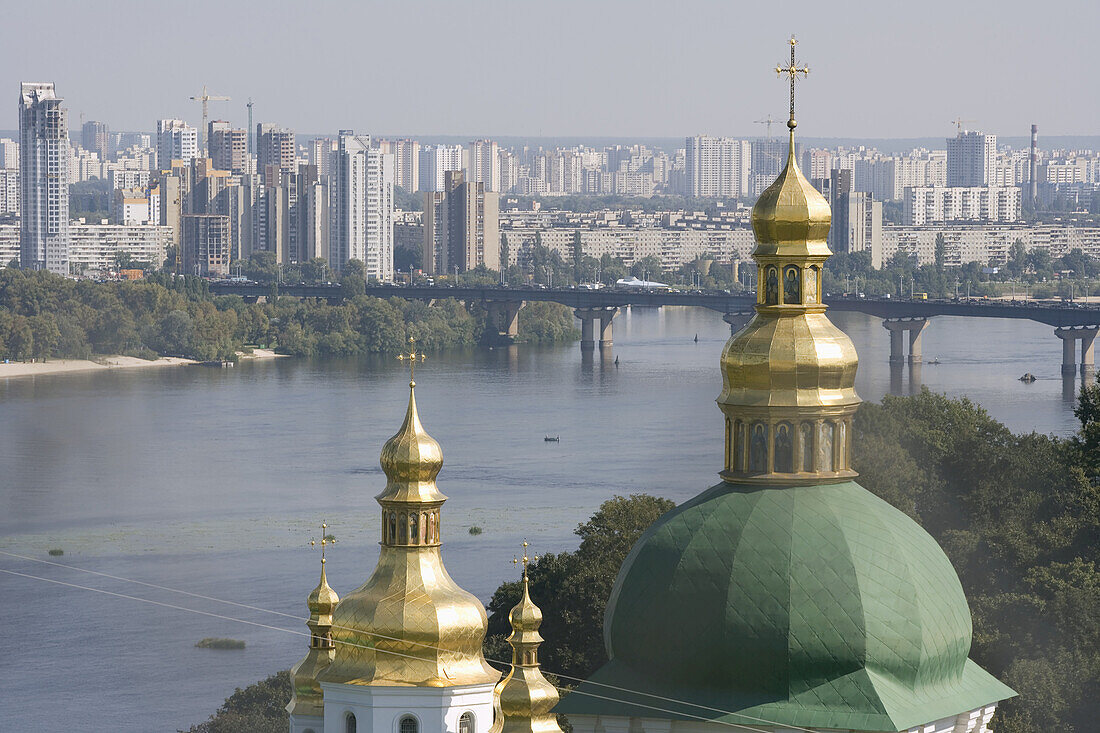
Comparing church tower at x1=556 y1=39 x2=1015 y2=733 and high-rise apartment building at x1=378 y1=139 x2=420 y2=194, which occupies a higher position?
high-rise apartment building at x1=378 y1=139 x2=420 y2=194

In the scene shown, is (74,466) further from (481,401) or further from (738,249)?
(738,249)

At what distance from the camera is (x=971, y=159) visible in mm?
112688

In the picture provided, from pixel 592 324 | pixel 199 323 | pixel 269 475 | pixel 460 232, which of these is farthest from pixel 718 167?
pixel 269 475

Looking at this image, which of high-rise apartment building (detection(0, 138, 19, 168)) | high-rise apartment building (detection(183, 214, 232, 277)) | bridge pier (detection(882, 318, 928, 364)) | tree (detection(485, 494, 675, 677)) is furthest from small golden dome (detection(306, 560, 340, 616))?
high-rise apartment building (detection(0, 138, 19, 168))

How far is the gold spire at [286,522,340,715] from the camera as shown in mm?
7758

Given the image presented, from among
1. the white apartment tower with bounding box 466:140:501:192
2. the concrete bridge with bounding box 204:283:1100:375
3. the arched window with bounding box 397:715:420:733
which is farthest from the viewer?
the white apartment tower with bounding box 466:140:501:192

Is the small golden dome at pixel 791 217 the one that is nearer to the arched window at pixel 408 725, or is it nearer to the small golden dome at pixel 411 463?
the small golden dome at pixel 411 463

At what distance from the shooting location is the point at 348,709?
749 cm

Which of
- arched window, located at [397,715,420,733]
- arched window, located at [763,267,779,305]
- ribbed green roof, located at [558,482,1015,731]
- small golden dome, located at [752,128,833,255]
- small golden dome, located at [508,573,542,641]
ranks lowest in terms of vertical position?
arched window, located at [397,715,420,733]

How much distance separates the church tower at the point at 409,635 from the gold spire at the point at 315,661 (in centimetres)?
14

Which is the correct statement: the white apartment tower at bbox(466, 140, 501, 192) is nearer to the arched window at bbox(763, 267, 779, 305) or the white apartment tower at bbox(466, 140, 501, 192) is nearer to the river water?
the river water

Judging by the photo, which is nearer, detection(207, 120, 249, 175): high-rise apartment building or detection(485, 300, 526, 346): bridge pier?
detection(485, 300, 526, 346): bridge pier

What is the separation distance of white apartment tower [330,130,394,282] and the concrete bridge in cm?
1631

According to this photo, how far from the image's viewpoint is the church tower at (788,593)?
19.9 ft
